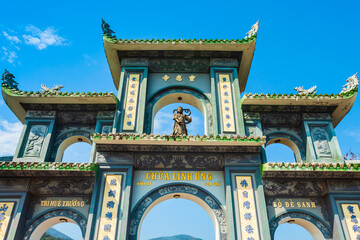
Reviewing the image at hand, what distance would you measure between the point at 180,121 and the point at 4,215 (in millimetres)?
7185

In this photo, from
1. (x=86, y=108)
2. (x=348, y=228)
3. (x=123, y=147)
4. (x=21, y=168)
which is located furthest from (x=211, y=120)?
(x=21, y=168)

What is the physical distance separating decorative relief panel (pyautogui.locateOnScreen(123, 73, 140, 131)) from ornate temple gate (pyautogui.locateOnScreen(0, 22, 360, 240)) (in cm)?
4

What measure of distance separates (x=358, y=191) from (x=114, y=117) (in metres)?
9.62

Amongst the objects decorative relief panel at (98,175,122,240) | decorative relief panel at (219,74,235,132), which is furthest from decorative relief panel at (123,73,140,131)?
decorative relief panel at (219,74,235,132)

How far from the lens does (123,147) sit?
10.8 metres

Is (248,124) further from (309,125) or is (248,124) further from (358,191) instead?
(358,191)

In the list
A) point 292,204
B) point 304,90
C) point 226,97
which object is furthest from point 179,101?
point 292,204

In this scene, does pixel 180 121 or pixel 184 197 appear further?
pixel 180 121

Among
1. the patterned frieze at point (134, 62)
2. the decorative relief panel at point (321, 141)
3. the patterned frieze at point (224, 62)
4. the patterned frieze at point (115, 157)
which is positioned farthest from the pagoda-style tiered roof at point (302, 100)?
the patterned frieze at point (115, 157)

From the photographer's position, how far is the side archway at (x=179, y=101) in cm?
1277

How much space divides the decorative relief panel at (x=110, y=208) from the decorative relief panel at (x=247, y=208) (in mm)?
4134

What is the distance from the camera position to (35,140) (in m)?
12.4

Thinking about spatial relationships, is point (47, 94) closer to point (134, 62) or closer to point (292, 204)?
point (134, 62)

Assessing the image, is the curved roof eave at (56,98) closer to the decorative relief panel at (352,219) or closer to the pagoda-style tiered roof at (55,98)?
the pagoda-style tiered roof at (55,98)
